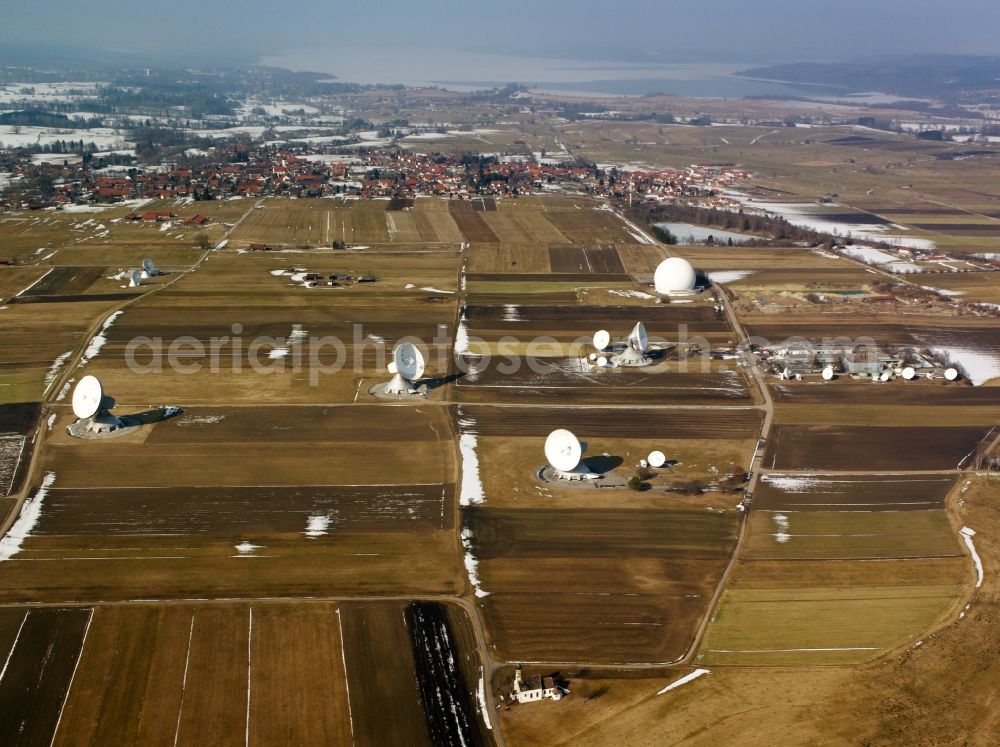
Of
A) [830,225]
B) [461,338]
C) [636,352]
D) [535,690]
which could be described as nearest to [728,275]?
[636,352]

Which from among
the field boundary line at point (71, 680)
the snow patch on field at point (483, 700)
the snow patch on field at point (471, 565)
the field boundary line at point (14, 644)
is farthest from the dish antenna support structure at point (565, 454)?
the field boundary line at point (14, 644)

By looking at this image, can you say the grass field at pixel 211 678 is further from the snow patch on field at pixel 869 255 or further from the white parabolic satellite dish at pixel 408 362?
the snow patch on field at pixel 869 255

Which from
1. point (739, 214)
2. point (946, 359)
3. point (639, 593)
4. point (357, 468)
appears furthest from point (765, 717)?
point (739, 214)

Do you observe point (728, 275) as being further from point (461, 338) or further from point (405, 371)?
point (405, 371)

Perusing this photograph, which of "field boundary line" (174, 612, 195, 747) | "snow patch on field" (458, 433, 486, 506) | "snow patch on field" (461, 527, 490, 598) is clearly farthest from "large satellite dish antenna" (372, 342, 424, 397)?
"field boundary line" (174, 612, 195, 747)

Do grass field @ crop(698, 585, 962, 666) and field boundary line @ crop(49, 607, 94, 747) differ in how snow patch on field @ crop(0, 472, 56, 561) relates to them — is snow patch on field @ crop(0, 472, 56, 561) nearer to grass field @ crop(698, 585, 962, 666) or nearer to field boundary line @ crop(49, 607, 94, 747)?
field boundary line @ crop(49, 607, 94, 747)
